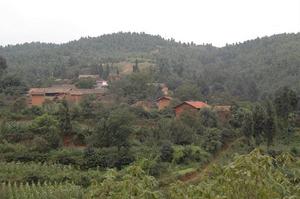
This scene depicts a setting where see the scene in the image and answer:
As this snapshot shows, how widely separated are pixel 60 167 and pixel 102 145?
14.6ft

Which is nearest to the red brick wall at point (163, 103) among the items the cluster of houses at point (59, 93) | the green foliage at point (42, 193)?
the cluster of houses at point (59, 93)

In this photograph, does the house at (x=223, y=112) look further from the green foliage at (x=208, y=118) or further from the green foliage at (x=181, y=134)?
the green foliage at (x=181, y=134)

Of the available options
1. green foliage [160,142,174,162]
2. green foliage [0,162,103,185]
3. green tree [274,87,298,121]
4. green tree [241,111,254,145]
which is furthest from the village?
green foliage [0,162,103,185]

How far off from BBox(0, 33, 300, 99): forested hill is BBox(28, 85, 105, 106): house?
8.42 meters

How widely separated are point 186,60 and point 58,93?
42.0m

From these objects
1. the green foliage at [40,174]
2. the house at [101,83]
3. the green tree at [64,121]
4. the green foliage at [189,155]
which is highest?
the green tree at [64,121]

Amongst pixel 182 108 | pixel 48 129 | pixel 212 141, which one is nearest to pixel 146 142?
pixel 212 141

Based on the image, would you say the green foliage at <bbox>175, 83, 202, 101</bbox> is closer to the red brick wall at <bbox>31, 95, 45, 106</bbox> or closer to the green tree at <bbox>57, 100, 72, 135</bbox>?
the red brick wall at <bbox>31, 95, 45, 106</bbox>

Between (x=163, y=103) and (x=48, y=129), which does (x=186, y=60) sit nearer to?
(x=163, y=103)

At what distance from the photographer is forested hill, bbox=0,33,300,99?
64.4 metres

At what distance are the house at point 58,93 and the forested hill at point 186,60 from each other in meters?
8.42

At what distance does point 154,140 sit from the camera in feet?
115

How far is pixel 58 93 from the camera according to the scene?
188ft

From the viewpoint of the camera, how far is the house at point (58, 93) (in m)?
53.2
